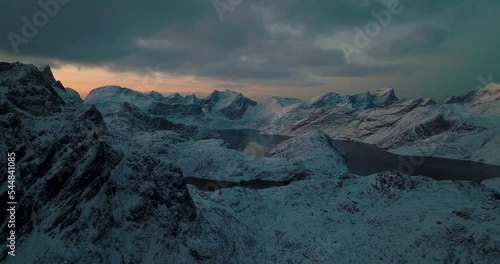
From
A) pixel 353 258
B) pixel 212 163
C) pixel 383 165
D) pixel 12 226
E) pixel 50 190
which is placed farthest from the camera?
pixel 383 165

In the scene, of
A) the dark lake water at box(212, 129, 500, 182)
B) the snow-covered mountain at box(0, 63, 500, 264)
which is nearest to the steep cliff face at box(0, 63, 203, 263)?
the snow-covered mountain at box(0, 63, 500, 264)

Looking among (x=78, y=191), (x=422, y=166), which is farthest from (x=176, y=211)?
(x=422, y=166)

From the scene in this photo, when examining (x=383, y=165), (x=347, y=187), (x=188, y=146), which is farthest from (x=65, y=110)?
(x=383, y=165)

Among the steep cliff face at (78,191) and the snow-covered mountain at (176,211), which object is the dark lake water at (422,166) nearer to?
the snow-covered mountain at (176,211)

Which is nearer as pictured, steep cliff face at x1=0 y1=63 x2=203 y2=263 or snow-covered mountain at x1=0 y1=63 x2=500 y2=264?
steep cliff face at x1=0 y1=63 x2=203 y2=263

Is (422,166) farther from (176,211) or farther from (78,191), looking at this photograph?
(78,191)

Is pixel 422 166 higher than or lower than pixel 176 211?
lower

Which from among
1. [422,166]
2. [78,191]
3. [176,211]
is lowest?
[422,166]

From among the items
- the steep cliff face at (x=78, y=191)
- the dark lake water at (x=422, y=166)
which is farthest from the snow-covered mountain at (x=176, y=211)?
the dark lake water at (x=422, y=166)

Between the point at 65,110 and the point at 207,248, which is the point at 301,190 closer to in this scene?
the point at 207,248

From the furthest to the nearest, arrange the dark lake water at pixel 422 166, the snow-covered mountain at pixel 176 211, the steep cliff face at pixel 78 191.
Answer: the dark lake water at pixel 422 166 < the snow-covered mountain at pixel 176 211 < the steep cliff face at pixel 78 191

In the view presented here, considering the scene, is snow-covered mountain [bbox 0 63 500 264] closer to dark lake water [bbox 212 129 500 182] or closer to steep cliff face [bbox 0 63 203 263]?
steep cliff face [bbox 0 63 203 263]
